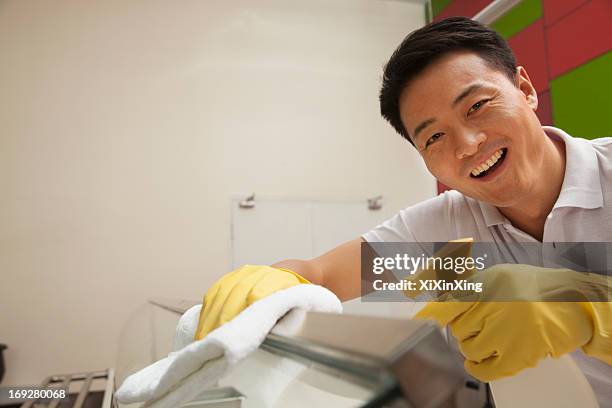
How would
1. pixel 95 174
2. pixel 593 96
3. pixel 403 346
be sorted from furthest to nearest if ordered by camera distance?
pixel 95 174
pixel 593 96
pixel 403 346

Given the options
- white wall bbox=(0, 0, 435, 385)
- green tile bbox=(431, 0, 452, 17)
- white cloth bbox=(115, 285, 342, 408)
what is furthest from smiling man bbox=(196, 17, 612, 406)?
green tile bbox=(431, 0, 452, 17)

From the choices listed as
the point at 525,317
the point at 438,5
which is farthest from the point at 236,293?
the point at 438,5

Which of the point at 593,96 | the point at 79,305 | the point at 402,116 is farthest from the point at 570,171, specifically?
the point at 79,305

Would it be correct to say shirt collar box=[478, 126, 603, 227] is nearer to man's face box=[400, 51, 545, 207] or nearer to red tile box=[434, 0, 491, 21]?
man's face box=[400, 51, 545, 207]

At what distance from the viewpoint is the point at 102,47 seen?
2.24 metres

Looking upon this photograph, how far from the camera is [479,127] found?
0.99 metres

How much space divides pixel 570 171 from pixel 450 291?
705 millimetres

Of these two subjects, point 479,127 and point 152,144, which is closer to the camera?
point 479,127

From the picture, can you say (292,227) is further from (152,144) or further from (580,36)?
(580,36)

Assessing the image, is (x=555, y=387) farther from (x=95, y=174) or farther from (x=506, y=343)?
(x=95, y=174)

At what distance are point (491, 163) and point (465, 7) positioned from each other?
1853mm

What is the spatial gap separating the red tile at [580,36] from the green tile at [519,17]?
0.50 ft

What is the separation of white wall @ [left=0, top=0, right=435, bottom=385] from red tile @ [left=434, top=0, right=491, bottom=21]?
1.59ft

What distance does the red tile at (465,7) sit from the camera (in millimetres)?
2396
